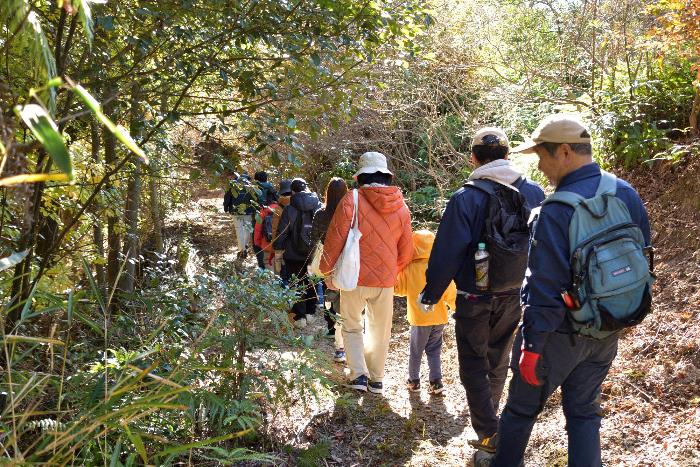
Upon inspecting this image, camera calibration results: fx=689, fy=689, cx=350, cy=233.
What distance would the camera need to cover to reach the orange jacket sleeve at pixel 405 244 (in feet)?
20.6

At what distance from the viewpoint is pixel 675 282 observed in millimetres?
6293

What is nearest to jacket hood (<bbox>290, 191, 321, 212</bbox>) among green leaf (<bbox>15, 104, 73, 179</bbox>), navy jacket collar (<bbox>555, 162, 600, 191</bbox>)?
navy jacket collar (<bbox>555, 162, 600, 191</bbox>)

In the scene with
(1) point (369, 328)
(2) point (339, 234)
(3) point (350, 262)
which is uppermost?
(2) point (339, 234)

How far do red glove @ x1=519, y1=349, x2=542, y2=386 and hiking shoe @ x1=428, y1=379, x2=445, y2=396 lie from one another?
2867 mm

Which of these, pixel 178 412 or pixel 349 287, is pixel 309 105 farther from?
pixel 178 412

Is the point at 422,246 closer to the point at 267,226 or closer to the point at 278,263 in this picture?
the point at 278,263

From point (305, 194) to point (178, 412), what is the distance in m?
5.29

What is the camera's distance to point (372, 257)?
6.15m

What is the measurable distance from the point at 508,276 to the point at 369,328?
218 centimetres

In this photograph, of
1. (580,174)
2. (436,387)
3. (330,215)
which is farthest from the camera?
(330,215)

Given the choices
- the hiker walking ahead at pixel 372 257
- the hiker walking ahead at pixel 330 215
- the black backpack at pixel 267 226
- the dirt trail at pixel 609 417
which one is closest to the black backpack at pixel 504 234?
the dirt trail at pixel 609 417

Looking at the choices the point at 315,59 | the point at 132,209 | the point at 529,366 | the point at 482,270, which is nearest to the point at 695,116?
the point at 482,270

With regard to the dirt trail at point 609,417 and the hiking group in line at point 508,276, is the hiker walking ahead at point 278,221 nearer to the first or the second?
the hiking group in line at point 508,276

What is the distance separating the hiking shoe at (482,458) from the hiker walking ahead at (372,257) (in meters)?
1.73
